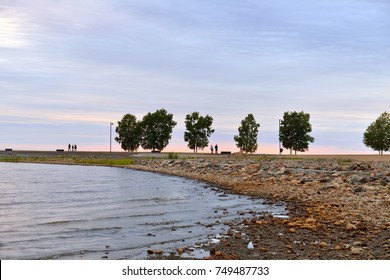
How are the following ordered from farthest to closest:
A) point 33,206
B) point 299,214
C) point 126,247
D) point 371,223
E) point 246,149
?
point 246,149 → point 33,206 → point 299,214 → point 371,223 → point 126,247

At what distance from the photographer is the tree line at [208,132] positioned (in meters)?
105

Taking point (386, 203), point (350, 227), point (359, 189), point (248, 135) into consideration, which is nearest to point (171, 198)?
→ point (359, 189)

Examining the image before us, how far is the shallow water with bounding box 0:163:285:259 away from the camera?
13664mm

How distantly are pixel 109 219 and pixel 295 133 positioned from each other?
92631 millimetres

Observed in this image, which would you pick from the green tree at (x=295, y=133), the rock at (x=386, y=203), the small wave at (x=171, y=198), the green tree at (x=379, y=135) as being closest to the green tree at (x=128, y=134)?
the green tree at (x=295, y=133)

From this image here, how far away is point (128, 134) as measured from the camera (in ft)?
390

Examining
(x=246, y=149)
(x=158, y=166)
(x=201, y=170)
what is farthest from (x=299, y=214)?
(x=246, y=149)

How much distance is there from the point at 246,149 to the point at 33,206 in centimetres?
8753

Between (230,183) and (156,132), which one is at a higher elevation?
(156,132)

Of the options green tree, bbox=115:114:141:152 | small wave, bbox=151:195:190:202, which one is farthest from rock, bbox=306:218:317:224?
green tree, bbox=115:114:141:152

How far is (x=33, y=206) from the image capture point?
75.8 ft

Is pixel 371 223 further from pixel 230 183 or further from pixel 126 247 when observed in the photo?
pixel 230 183

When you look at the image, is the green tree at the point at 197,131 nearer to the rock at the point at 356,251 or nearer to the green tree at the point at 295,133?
the green tree at the point at 295,133

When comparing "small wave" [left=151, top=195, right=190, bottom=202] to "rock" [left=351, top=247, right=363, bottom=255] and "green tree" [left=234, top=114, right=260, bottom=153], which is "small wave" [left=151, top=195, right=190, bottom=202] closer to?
"rock" [left=351, top=247, right=363, bottom=255]
